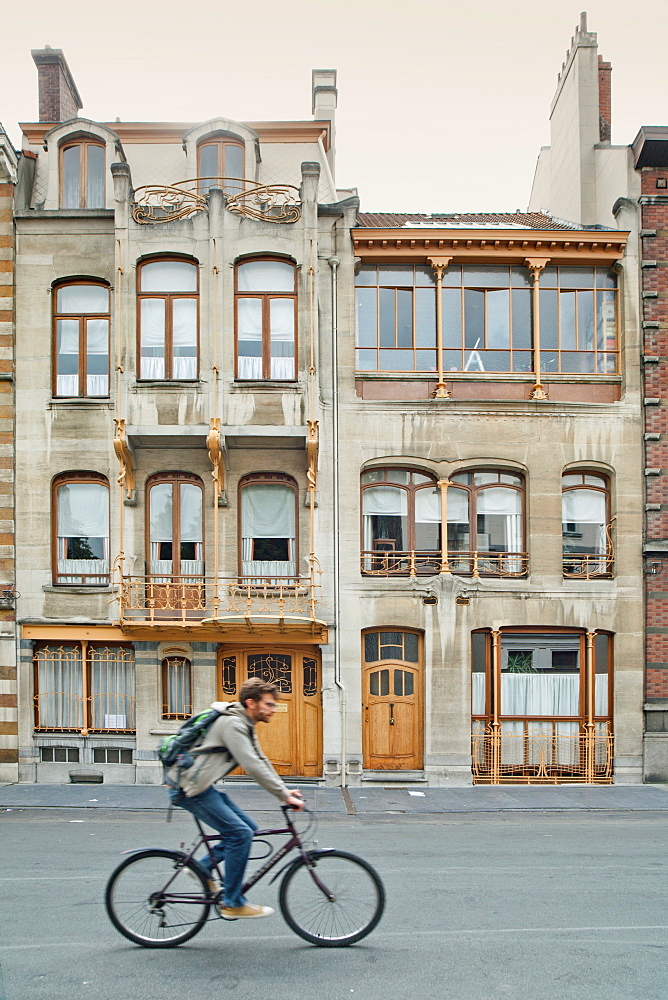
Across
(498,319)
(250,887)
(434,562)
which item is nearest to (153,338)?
(498,319)

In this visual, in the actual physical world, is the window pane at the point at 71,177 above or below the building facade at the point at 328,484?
above

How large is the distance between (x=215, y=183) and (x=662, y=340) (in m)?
10.3

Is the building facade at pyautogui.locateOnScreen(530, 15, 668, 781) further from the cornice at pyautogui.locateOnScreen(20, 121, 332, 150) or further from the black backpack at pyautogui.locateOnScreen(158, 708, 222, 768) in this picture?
the black backpack at pyautogui.locateOnScreen(158, 708, 222, 768)

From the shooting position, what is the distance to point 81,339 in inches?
708

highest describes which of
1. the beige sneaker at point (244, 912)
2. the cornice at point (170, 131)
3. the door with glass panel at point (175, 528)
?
the cornice at point (170, 131)

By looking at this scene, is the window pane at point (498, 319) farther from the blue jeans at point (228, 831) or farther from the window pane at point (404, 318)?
the blue jeans at point (228, 831)

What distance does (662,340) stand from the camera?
1808 centimetres

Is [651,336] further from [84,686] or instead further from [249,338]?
[84,686]

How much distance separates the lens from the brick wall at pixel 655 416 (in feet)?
57.7

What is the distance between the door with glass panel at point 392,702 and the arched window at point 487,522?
2054 mm

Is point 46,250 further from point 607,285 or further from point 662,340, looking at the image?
point 662,340

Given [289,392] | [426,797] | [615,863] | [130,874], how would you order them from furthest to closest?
[289,392], [426,797], [615,863], [130,874]

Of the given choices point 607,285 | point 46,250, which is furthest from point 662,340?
point 46,250

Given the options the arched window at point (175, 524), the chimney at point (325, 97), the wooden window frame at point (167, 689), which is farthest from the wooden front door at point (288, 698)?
the chimney at point (325, 97)
